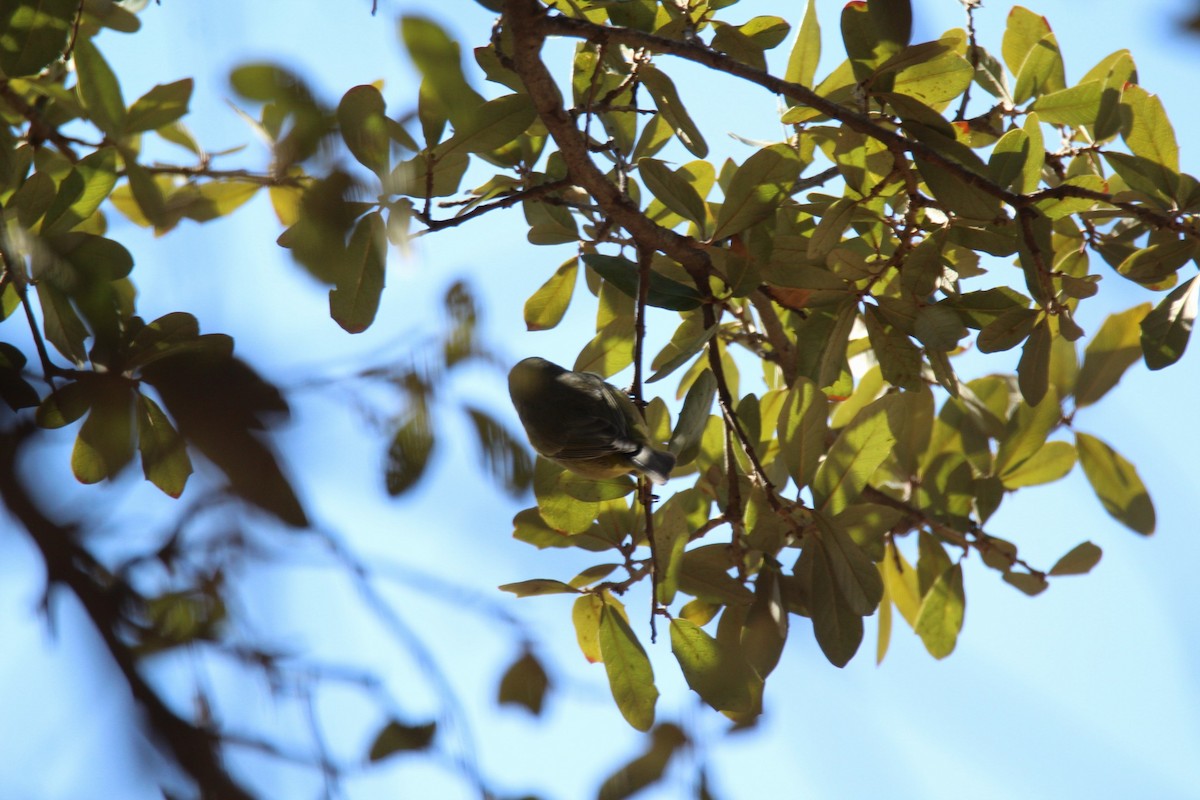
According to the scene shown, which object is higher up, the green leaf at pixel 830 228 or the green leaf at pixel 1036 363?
the green leaf at pixel 830 228

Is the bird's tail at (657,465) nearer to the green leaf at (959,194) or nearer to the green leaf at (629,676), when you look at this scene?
the green leaf at (629,676)

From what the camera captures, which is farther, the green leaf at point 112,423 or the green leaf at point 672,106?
the green leaf at point 672,106

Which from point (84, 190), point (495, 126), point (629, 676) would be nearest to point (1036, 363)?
point (629, 676)

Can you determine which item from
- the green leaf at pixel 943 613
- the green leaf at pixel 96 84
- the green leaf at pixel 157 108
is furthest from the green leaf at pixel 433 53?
the green leaf at pixel 943 613

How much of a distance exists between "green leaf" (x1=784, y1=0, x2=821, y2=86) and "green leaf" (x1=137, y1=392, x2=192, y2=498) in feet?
4.32

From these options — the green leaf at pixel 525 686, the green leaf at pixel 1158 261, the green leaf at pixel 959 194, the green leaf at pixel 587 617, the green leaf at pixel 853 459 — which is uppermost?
the green leaf at pixel 959 194

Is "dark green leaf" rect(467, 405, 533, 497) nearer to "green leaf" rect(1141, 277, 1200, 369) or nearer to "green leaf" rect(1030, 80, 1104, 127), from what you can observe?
"green leaf" rect(1141, 277, 1200, 369)

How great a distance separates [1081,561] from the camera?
2.03m

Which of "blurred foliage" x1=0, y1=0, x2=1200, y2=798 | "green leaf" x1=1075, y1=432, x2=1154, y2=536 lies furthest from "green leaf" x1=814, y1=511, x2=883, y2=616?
"green leaf" x1=1075, y1=432, x2=1154, y2=536

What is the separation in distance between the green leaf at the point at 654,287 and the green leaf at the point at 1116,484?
3.50 ft

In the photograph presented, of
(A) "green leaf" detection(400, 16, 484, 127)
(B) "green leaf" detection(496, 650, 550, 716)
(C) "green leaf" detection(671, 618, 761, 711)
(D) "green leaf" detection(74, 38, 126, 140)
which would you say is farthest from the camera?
(C) "green leaf" detection(671, 618, 761, 711)

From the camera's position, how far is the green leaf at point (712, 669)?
59.2 inches

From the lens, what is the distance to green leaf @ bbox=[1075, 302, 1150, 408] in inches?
81.1

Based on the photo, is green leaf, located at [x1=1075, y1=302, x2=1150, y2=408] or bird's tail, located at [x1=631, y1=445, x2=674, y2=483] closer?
bird's tail, located at [x1=631, y1=445, x2=674, y2=483]
